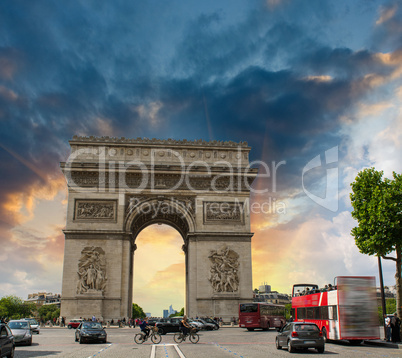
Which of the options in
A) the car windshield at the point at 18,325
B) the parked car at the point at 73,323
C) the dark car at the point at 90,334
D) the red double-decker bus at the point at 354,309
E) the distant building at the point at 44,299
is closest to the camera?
the red double-decker bus at the point at 354,309

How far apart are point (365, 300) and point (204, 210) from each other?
74.7ft

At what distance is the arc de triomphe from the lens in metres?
39.3

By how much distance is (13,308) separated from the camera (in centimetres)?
12181

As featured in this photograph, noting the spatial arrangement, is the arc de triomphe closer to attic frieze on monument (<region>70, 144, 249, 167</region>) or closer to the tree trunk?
attic frieze on monument (<region>70, 144, 249, 167</region>)

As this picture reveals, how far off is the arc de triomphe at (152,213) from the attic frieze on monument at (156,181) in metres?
0.09

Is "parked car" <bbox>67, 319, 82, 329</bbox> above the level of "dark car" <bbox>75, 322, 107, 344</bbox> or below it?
below

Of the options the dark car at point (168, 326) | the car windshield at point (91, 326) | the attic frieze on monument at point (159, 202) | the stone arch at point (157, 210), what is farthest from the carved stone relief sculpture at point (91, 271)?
the car windshield at point (91, 326)

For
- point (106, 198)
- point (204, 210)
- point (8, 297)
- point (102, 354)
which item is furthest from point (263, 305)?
point (8, 297)

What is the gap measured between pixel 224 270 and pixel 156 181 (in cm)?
1051

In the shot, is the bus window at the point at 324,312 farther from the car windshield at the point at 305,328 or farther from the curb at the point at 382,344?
the car windshield at the point at 305,328

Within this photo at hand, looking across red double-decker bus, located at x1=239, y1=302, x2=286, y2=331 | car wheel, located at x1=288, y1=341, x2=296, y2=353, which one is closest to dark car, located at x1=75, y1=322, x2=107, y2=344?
car wheel, located at x1=288, y1=341, x2=296, y2=353

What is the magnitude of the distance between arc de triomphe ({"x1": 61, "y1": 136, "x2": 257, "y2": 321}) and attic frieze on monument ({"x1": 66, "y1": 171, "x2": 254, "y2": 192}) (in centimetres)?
9

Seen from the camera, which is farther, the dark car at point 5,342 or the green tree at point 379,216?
the green tree at point 379,216

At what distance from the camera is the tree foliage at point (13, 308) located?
115625 mm
